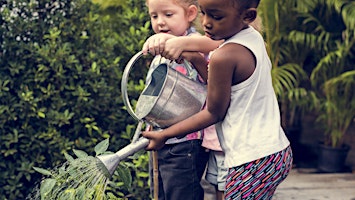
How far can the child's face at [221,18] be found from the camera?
7.41 ft

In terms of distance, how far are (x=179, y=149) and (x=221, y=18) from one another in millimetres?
839

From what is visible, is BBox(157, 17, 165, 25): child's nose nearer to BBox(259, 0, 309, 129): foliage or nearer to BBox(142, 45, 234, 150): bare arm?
BBox(142, 45, 234, 150): bare arm

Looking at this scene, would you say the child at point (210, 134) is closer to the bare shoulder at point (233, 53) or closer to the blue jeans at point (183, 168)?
the blue jeans at point (183, 168)

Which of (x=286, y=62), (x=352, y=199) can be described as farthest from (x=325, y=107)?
(x=352, y=199)

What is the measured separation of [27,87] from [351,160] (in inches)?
140

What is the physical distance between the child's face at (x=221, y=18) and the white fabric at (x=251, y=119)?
1.8 inches


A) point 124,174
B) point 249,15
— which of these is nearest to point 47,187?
point 124,174

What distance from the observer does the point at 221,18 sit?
2.30 metres

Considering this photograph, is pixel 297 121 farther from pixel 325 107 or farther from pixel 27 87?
pixel 27 87

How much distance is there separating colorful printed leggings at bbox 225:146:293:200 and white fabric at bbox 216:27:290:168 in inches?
0.9

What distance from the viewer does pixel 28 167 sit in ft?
12.5

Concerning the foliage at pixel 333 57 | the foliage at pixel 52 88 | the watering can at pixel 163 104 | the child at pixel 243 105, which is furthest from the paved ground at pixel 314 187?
the child at pixel 243 105

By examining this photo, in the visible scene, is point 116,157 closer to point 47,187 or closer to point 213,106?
point 213,106

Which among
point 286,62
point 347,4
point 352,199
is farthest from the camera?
point 286,62
